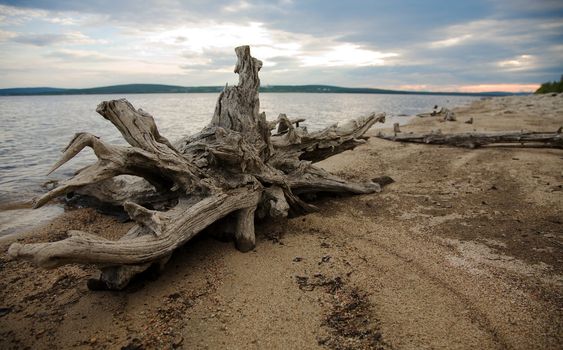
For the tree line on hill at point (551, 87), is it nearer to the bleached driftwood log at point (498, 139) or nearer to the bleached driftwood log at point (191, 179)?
the bleached driftwood log at point (498, 139)

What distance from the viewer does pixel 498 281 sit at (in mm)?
3580

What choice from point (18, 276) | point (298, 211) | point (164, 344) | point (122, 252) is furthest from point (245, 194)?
point (18, 276)

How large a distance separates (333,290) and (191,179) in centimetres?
216

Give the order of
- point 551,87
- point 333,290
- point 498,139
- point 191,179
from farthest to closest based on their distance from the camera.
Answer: point 551,87 → point 498,139 → point 191,179 → point 333,290

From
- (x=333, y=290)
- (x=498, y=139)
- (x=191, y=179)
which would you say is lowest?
(x=333, y=290)

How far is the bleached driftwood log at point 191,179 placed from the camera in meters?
3.16

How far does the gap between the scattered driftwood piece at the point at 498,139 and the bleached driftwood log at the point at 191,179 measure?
18.8ft

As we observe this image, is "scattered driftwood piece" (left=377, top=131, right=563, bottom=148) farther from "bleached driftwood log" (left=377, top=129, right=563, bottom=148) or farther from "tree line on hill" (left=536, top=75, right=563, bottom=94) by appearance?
"tree line on hill" (left=536, top=75, right=563, bottom=94)

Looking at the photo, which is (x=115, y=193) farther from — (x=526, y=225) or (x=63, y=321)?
(x=526, y=225)

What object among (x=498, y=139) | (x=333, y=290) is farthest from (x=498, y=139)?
(x=333, y=290)

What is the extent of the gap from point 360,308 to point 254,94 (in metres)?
3.66

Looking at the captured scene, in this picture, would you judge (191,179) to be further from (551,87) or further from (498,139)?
(551,87)

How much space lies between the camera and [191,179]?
13.9ft

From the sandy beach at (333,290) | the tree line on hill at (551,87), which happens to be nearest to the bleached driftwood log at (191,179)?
the sandy beach at (333,290)
